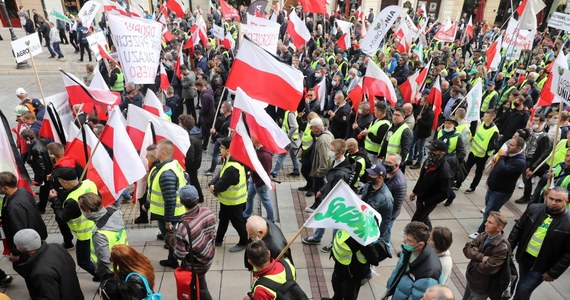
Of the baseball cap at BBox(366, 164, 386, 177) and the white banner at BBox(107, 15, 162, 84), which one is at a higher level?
the white banner at BBox(107, 15, 162, 84)

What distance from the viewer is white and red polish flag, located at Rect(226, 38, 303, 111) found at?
582 cm

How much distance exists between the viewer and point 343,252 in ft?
13.7

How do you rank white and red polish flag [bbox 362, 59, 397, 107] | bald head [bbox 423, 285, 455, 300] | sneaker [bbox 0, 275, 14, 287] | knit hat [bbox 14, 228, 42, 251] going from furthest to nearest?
white and red polish flag [bbox 362, 59, 397, 107], sneaker [bbox 0, 275, 14, 287], knit hat [bbox 14, 228, 42, 251], bald head [bbox 423, 285, 455, 300]

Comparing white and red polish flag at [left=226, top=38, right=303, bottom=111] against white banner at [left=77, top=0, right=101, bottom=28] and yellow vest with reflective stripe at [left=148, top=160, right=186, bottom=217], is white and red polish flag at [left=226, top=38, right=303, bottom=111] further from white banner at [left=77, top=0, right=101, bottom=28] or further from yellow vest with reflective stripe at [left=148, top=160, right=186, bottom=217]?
white banner at [left=77, top=0, right=101, bottom=28]

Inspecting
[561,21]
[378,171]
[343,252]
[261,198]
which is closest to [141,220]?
[261,198]

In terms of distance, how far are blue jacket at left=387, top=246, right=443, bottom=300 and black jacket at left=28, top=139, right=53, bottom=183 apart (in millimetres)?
5997

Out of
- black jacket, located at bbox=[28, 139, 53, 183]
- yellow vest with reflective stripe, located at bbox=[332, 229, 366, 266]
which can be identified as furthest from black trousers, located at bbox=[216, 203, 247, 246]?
black jacket, located at bbox=[28, 139, 53, 183]

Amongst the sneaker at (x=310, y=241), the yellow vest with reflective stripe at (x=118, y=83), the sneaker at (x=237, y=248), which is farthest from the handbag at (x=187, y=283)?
the yellow vest with reflective stripe at (x=118, y=83)

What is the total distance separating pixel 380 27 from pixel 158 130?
7.57m

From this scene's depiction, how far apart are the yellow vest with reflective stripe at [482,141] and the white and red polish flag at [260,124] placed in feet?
14.3

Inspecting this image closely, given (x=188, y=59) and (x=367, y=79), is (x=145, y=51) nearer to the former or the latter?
(x=367, y=79)

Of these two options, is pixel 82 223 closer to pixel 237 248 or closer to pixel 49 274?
pixel 49 274

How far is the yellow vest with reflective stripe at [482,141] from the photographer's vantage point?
295 inches

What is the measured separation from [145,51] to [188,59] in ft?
28.0
